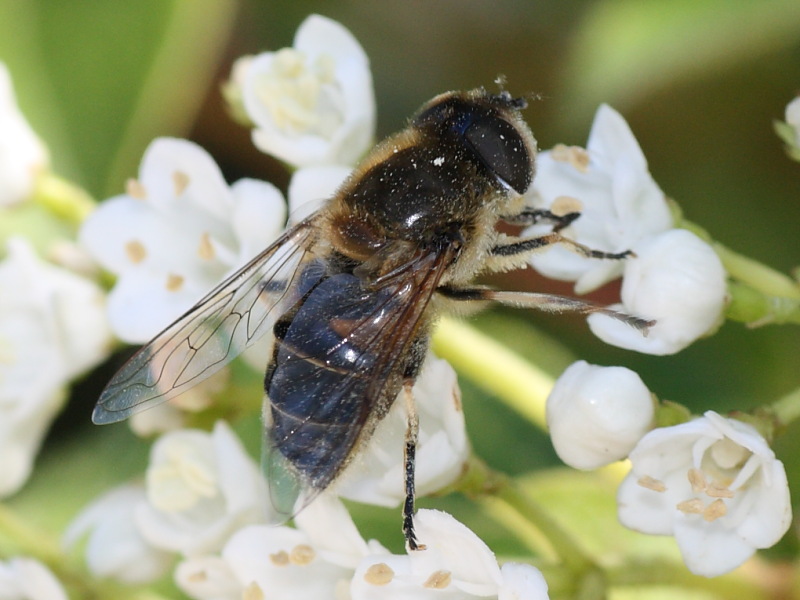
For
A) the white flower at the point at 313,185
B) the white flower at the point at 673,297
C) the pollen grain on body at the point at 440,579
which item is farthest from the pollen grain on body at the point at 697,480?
the white flower at the point at 313,185

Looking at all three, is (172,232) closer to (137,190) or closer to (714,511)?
(137,190)

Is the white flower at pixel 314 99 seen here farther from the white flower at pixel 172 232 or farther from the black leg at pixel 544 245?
the black leg at pixel 544 245

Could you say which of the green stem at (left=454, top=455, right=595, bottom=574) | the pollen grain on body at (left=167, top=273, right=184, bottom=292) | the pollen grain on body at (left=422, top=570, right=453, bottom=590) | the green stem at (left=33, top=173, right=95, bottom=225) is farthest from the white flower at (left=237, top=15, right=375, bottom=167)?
the pollen grain on body at (left=422, top=570, right=453, bottom=590)

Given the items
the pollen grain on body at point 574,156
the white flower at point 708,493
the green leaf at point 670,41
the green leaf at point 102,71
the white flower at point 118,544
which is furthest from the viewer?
the green leaf at point 102,71

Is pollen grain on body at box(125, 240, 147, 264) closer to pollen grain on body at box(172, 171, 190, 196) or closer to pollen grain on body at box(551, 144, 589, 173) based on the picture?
Result: pollen grain on body at box(172, 171, 190, 196)

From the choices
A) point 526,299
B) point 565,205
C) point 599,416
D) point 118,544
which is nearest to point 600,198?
point 565,205

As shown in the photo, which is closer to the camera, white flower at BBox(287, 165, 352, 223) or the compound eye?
the compound eye

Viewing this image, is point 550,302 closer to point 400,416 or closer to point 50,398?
point 400,416
